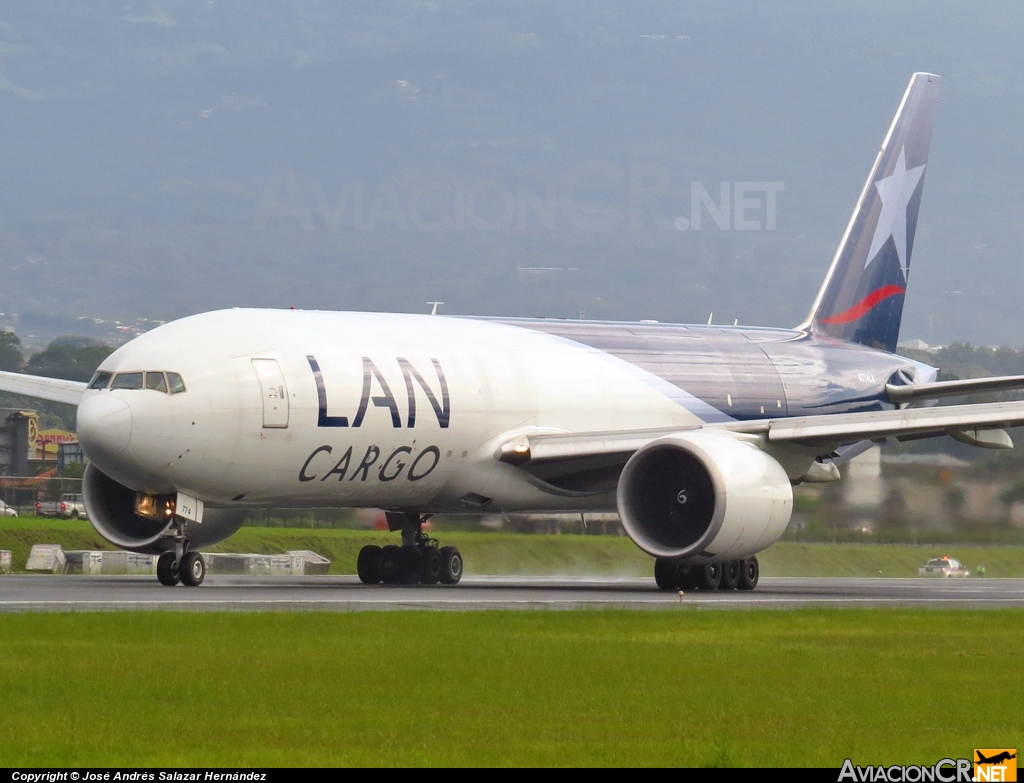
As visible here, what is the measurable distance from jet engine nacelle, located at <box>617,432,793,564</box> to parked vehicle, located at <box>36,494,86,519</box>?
1067 inches

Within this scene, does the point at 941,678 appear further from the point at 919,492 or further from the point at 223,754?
the point at 919,492

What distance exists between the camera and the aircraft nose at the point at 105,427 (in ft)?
68.6

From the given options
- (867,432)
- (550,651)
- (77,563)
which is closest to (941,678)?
(550,651)

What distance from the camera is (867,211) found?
1315 inches

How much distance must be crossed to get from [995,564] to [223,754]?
2600 centimetres

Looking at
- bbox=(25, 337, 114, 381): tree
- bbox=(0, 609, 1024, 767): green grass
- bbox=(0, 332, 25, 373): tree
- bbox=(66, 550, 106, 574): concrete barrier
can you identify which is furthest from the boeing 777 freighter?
bbox=(0, 332, 25, 373): tree

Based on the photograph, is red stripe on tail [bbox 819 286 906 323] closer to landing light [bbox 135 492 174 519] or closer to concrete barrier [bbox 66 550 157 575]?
concrete barrier [bbox 66 550 157 575]

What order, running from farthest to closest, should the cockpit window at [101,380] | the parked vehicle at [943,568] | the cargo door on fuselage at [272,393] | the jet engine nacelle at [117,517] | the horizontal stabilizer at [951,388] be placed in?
1. the parked vehicle at [943,568]
2. the horizontal stabilizer at [951,388]
3. the jet engine nacelle at [117,517]
4. the cargo door on fuselage at [272,393]
5. the cockpit window at [101,380]

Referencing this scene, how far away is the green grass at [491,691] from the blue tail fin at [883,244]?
16959 millimetres

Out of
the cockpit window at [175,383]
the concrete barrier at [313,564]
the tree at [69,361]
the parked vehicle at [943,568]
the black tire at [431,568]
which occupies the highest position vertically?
the tree at [69,361]

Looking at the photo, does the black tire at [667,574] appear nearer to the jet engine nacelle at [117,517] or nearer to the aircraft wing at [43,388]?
the jet engine nacelle at [117,517]

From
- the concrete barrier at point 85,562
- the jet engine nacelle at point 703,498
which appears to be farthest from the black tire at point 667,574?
the concrete barrier at point 85,562

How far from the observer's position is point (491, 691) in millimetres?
10820

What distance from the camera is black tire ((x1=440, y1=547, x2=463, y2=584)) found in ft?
86.5
